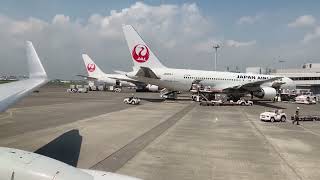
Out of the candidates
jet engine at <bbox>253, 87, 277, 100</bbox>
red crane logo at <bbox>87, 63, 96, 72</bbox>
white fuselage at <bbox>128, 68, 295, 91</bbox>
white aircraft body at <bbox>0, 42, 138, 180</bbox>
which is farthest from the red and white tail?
red crane logo at <bbox>87, 63, 96, 72</bbox>

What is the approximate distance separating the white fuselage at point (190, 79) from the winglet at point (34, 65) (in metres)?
35.7

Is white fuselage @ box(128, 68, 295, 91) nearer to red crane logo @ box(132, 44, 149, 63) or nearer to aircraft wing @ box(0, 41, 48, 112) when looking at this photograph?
red crane logo @ box(132, 44, 149, 63)

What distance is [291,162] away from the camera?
1433cm

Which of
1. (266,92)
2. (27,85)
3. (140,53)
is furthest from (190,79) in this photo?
(27,85)

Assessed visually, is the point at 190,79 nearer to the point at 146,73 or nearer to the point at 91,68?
the point at 146,73

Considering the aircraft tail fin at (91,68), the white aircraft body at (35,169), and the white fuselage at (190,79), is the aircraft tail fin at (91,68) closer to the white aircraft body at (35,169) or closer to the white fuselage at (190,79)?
the white fuselage at (190,79)

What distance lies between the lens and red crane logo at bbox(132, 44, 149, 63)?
54.5m

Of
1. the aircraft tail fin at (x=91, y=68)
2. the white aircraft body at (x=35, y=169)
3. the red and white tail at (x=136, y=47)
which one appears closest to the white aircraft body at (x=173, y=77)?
the red and white tail at (x=136, y=47)

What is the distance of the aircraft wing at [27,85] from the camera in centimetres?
1116

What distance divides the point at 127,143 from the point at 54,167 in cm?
1234

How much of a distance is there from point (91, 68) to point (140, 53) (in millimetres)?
52125

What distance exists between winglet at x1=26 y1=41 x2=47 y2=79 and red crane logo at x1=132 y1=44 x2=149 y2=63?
37205mm

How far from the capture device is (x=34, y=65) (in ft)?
57.4

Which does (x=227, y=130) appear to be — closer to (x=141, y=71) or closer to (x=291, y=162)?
(x=291, y=162)
